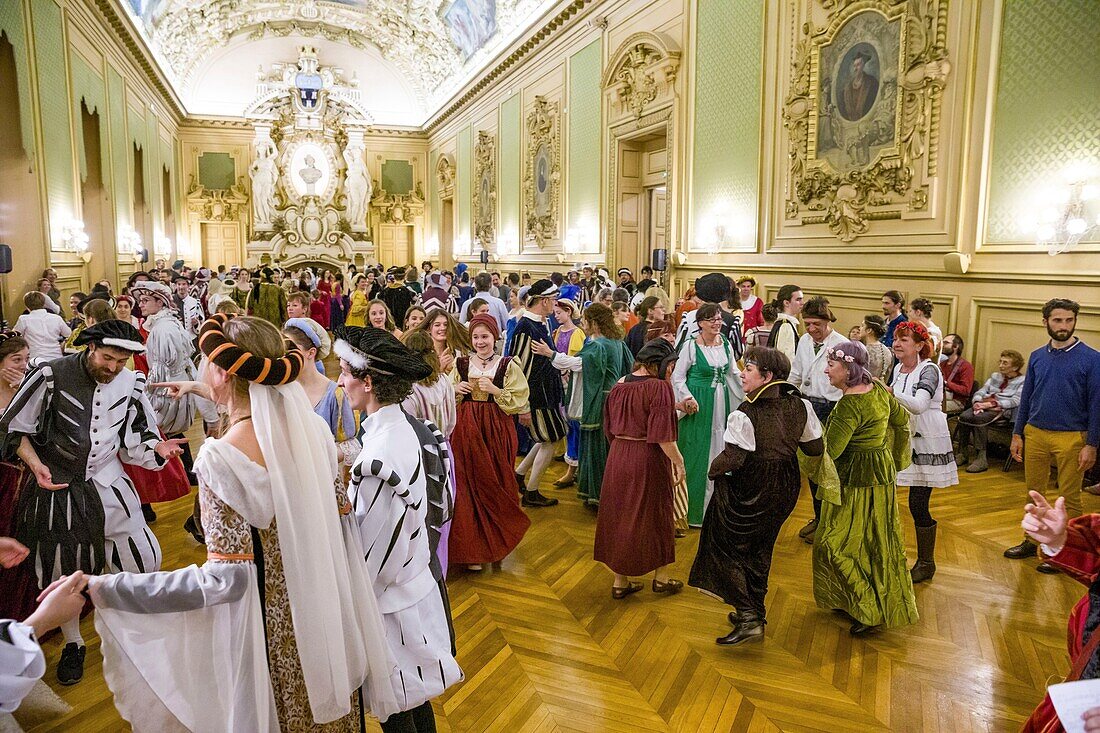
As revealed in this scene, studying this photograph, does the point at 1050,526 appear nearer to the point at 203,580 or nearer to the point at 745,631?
the point at 745,631

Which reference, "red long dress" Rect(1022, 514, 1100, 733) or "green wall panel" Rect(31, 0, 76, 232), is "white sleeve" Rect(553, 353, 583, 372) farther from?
"green wall panel" Rect(31, 0, 76, 232)

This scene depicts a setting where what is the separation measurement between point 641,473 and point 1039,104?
17.1ft

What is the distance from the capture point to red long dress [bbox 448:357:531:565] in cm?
447

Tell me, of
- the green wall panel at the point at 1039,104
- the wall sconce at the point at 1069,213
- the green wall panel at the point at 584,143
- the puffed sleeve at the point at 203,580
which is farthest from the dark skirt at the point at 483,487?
the green wall panel at the point at 584,143

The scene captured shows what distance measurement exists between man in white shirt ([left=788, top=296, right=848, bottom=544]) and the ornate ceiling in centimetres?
1574

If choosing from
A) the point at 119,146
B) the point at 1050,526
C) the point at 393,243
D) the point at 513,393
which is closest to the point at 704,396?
the point at 513,393

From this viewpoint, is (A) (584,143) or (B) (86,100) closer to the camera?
(B) (86,100)

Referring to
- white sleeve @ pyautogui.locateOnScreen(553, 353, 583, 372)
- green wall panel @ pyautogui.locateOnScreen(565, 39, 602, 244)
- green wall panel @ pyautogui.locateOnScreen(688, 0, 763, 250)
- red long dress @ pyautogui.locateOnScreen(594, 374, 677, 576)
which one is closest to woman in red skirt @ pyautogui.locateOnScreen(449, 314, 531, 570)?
white sleeve @ pyautogui.locateOnScreen(553, 353, 583, 372)

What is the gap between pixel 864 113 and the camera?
768 centimetres

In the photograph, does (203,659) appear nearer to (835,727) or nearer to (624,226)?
(835,727)

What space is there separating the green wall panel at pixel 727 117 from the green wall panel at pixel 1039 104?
3.24 m

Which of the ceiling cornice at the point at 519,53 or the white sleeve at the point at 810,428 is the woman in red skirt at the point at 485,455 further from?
the ceiling cornice at the point at 519,53

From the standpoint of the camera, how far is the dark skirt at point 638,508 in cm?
402

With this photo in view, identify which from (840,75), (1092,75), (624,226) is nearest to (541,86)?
(624,226)
